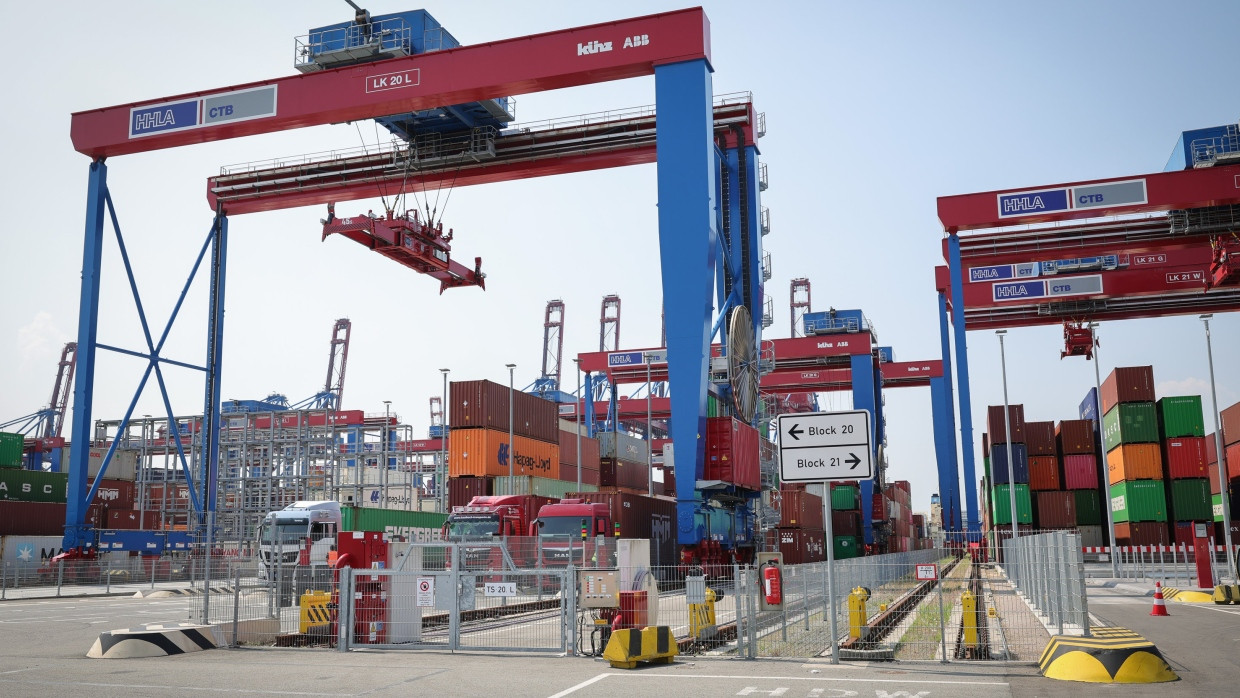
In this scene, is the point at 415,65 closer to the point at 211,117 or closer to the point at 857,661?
the point at 211,117

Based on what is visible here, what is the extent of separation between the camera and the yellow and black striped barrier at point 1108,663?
10.3 m

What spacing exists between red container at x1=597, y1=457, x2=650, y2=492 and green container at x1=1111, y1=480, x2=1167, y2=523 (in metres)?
21.9

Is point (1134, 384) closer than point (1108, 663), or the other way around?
point (1108, 663)

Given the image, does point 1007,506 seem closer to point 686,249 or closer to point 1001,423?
point 1001,423

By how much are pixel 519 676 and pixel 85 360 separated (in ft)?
85.5

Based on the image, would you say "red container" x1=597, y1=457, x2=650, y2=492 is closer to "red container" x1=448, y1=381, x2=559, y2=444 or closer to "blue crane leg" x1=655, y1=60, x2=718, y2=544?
"red container" x1=448, y1=381, x2=559, y2=444

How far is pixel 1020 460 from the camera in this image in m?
52.4

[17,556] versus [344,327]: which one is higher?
[344,327]

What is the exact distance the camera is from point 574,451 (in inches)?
2099

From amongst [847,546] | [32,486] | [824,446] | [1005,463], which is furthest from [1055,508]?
[32,486]

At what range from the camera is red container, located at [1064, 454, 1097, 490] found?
51344 millimetres

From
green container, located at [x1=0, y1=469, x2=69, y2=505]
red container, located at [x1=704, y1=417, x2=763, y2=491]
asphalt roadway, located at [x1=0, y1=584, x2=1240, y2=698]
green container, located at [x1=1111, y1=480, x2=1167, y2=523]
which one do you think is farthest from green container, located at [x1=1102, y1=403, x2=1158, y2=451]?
green container, located at [x1=0, y1=469, x2=69, y2=505]

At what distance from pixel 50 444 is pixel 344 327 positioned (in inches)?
1501

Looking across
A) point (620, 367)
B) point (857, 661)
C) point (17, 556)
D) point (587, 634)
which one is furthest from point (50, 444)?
point (857, 661)
